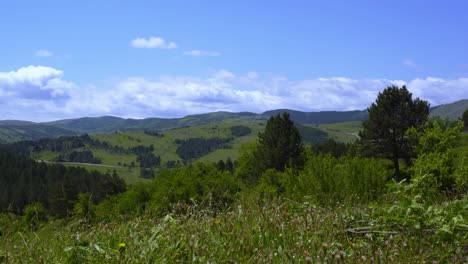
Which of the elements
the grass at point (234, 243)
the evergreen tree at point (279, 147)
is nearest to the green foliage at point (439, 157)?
the grass at point (234, 243)

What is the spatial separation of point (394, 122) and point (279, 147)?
17.7 metres

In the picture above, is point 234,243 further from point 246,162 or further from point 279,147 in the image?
point 246,162

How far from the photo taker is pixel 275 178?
55.2m

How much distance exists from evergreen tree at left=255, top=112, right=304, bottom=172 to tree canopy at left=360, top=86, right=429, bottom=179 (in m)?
11.5

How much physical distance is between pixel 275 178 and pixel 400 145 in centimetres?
1799

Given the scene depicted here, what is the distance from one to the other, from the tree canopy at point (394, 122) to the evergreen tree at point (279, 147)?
11.5 meters

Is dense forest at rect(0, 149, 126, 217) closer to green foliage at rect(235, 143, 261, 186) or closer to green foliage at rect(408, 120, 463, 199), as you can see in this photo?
green foliage at rect(235, 143, 261, 186)

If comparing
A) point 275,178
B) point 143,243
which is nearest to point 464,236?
point 143,243

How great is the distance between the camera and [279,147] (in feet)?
213

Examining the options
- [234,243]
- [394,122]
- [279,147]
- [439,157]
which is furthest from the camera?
[279,147]

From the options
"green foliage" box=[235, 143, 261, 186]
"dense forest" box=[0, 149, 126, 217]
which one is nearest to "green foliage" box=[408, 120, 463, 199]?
"green foliage" box=[235, 143, 261, 186]

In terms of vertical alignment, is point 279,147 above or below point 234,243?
below

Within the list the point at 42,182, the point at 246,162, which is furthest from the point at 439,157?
the point at 42,182

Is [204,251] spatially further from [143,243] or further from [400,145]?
[400,145]
